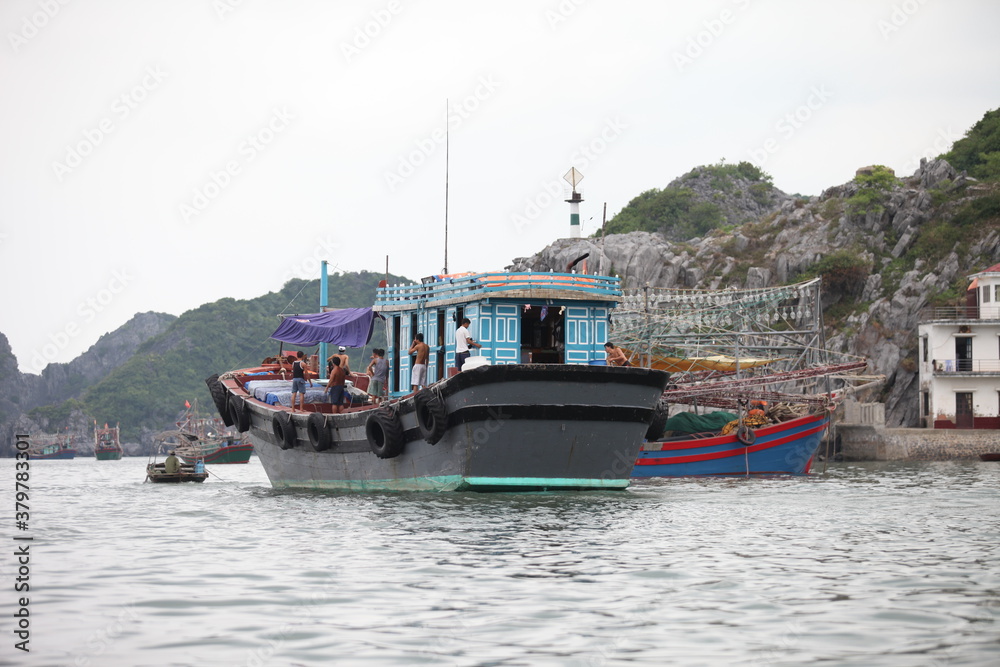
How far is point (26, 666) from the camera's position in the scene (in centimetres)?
711

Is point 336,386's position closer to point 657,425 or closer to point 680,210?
point 657,425

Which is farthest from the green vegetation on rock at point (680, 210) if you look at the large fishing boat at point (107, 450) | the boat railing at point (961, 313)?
the large fishing boat at point (107, 450)

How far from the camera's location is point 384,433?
20.4m

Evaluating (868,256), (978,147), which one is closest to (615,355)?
(868,256)

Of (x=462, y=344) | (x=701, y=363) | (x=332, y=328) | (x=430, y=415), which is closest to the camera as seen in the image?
(x=430, y=415)

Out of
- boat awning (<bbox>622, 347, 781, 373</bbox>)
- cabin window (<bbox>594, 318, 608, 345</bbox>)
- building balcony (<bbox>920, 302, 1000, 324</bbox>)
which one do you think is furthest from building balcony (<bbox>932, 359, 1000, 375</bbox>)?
cabin window (<bbox>594, 318, 608, 345</bbox>)

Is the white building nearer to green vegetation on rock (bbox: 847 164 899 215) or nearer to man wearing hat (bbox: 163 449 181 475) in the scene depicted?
green vegetation on rock (bbox: 847 164 899 215)

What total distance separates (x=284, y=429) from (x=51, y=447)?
112568mm

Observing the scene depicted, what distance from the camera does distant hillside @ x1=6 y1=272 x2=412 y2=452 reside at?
132375mm

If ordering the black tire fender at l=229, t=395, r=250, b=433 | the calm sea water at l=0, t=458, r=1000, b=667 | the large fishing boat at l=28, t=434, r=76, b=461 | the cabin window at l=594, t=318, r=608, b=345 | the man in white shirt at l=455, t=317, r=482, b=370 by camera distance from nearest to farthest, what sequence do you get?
the calm sea water at l=0, t=458, r=1000, b=667 < the man in white shirt at l=455, t=317, r=482, b=370 < the cabin window at l=594, t=318, r=608, b=345 < the black tire fender at l=229, t=395, r=250, b=433 < the large fishing boat at l=28, t=434, r=76, b=461

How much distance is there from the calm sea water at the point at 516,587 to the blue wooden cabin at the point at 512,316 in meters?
4.42

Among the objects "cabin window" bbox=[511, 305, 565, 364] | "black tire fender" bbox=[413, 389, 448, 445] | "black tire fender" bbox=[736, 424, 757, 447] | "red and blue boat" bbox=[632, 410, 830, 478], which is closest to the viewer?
"black tire fender" bbox=[413, 389, 448, 445]

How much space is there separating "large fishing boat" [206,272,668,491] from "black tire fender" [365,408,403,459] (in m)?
0.03

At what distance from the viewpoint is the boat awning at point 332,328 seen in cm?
2778
